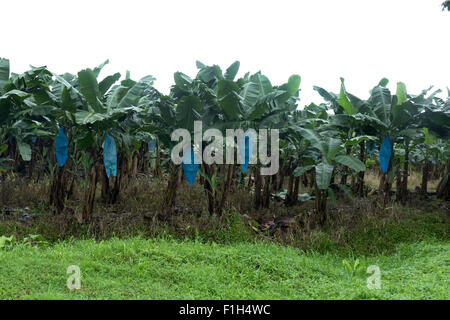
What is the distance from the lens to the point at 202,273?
3.88 m

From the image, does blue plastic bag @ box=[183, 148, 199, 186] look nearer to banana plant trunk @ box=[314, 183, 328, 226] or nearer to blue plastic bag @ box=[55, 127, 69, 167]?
blue plastic bag @ box=[55, 127, 69, 167]

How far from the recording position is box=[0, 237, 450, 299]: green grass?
340 centimetres

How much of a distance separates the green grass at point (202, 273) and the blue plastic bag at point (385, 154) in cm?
162

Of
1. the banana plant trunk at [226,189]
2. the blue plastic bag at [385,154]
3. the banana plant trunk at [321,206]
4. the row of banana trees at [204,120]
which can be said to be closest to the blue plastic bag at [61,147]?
the row of banana trees at [204,120]

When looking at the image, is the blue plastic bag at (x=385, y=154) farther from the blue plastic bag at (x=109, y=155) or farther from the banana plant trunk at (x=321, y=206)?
the blue plastic bag at (x=109, y=155)

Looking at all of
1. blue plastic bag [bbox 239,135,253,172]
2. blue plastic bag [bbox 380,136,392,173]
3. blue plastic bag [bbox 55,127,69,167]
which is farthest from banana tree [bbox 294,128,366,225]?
blue plastic bag [bbox 55,127,69,167]

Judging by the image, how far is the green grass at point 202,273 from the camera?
11.2 feet

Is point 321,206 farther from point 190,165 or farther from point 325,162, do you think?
point 190,165

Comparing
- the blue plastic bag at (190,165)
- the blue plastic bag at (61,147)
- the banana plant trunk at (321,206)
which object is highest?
the blue plastic bag at (61,147)

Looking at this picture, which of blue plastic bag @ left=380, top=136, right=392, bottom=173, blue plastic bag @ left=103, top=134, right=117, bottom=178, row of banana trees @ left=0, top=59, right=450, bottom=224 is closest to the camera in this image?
blue plastic bag @ left=103, top=134, right=117, bottom=178

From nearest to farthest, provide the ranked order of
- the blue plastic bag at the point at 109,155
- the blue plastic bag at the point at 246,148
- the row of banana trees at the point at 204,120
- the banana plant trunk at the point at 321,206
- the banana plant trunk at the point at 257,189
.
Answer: the blue plastic bag at the point at 109,155
the row of banana trees at the point at 204,120
the blue plastic bag at the point at 246,148
the banana plant trunk at the point at 321,206
the banana plant trunk at the point at 257,189

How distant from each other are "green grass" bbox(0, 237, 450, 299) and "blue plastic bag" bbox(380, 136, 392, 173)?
5.31ft

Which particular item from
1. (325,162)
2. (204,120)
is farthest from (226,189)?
(325,162)
